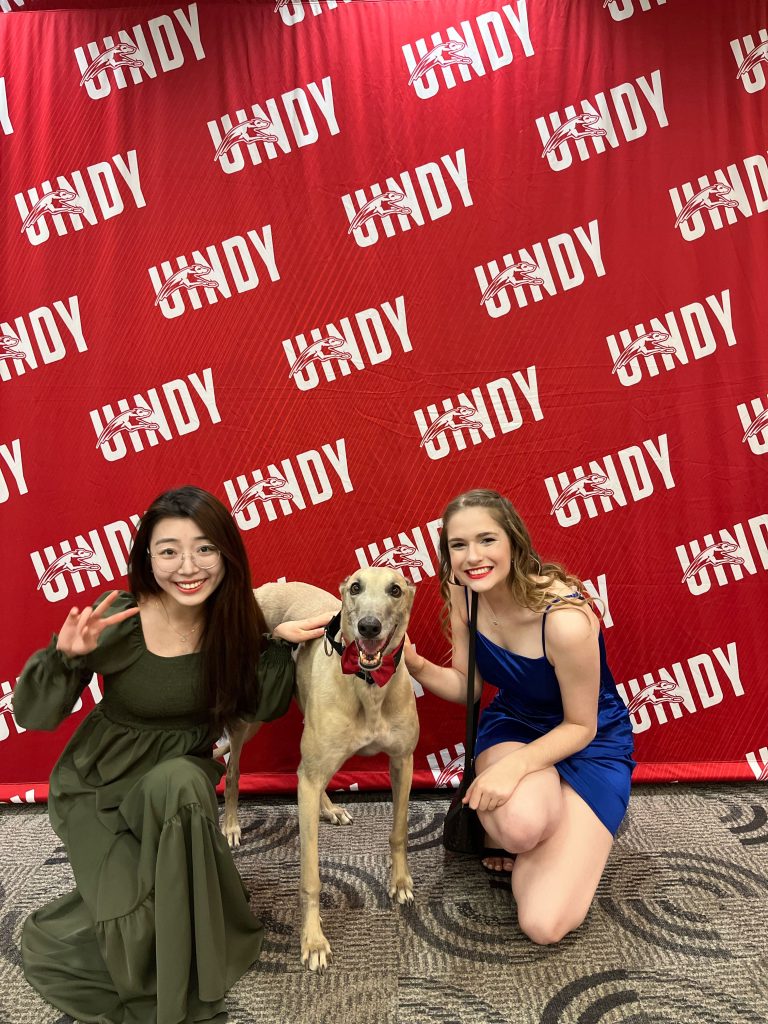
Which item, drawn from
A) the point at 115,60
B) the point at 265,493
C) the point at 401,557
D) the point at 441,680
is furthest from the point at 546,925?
the point at 115,60

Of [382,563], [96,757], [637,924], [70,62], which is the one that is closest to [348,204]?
[70,62]

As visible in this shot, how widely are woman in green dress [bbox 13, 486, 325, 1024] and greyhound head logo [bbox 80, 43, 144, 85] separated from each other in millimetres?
2080

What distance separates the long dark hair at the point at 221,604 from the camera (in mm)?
1982

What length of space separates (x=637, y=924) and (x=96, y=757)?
166 cm

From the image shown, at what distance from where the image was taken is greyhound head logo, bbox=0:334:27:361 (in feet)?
9.77

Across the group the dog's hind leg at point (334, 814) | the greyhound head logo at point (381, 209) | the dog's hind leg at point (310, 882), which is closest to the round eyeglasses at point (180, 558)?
the dog's hind leg at point (310, 882)

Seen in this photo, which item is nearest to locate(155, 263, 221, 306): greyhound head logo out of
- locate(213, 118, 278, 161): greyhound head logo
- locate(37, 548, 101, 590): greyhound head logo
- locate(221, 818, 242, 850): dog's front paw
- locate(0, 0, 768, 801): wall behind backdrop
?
locate(0, 0, 768, 801): wall behind backdrop

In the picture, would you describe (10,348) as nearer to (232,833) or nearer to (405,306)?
(405,306)

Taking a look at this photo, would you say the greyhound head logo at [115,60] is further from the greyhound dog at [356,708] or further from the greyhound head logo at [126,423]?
the greyhound dog at [356,708]

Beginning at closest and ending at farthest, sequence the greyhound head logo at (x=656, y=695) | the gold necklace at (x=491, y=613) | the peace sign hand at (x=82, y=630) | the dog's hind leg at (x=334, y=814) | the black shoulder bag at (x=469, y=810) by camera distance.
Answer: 1. the peace sign hand at (x=82, y=630)
2. the black shoulder bag at (x=469, y=810)
3. the gold necklace at (x=491, y=613)
4. the dog's hind leg at (x=334, y=814)
5. the greyhound head logo at (x=656, y=695)

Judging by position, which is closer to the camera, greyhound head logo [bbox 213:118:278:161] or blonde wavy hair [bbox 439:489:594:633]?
blonde wavy hair [bbox 439:489:594:633]

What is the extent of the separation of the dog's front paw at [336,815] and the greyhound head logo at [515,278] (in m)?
2.22

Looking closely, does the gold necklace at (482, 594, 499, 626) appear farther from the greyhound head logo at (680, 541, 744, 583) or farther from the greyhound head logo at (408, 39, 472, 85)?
the greyhound head logo at (408, 39, 472, 85)

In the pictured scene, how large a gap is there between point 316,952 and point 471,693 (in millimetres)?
872
